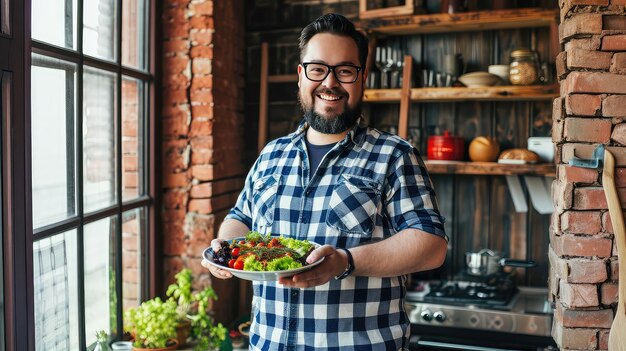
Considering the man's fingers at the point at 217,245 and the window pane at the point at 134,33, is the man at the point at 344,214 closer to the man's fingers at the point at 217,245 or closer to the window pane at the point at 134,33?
the man's fingers at the point at 217,245

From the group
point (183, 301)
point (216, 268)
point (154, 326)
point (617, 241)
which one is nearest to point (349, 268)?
point (216, 268)

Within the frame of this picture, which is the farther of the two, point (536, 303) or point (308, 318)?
point (536, 303)

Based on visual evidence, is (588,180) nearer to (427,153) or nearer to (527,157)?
(527,157)

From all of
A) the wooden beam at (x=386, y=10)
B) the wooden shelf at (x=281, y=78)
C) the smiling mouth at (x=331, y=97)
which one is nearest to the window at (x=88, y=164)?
the wooden shelf at (x=281, y=78)

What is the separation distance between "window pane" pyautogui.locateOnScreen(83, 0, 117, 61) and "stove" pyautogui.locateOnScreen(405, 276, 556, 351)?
5.21 ft

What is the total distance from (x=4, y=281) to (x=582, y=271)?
170cm

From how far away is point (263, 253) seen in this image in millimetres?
1405

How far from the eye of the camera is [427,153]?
9.41ft

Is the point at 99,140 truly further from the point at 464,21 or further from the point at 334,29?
the point at 464,21

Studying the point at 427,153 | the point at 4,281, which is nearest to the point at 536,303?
the point at 427,153

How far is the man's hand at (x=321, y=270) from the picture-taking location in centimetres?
132

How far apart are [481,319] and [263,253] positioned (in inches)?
55.8

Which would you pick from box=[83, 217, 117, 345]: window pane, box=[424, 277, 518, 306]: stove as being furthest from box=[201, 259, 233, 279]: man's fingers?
box=[424, 277, 518, 306]: stove

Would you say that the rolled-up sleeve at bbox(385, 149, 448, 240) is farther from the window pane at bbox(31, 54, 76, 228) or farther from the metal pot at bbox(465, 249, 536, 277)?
the metal pot at bbox(465, 249, 536, 277)
